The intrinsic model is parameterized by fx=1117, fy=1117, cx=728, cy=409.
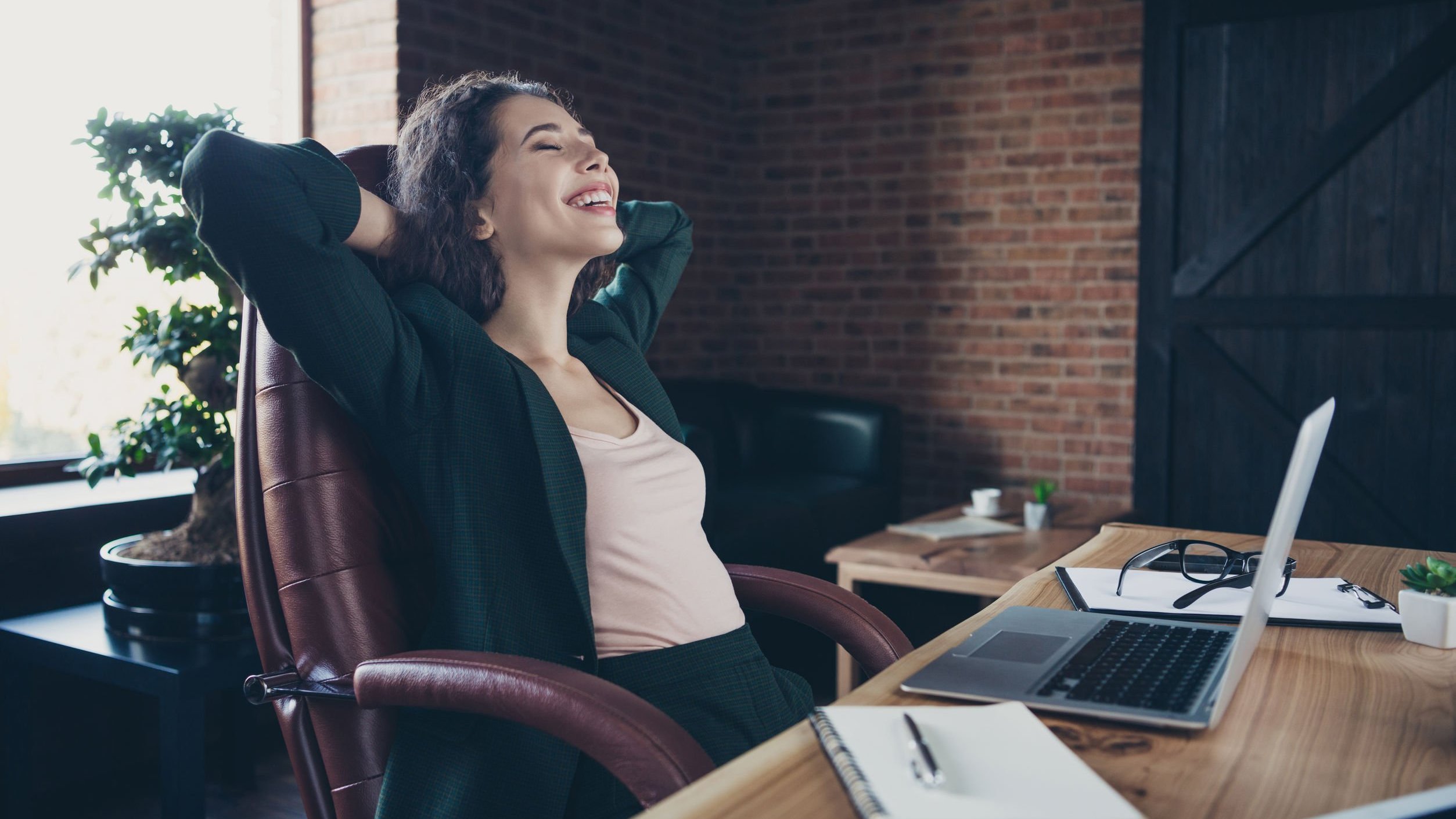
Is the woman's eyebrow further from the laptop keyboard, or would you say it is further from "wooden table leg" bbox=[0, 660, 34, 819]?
"wooden table leg" bbox=[0, 660, 34, 819]

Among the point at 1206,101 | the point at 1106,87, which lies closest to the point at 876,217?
the point at 1106,87

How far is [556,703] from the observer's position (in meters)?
1.06

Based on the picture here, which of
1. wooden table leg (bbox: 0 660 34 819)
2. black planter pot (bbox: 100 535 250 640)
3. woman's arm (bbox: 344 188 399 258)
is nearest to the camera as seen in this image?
woman's arm (bbox: 344 188 399 258)

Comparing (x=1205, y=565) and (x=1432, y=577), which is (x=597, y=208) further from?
(x=1432, y=577)

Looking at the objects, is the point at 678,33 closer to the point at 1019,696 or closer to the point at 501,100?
the point at 501,100

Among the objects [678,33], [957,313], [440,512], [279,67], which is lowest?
[440,512]

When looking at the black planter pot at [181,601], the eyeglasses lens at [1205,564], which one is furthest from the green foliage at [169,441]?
the eyeglasses lens at [1205,564]

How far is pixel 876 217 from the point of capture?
4.70 meters

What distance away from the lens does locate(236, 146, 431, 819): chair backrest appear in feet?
4.24

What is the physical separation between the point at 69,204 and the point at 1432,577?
305 cm

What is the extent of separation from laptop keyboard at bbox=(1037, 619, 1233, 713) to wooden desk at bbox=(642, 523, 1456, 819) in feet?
0.11

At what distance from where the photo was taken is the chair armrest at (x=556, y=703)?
3.29 feet

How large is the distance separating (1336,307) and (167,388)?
3.59 meters

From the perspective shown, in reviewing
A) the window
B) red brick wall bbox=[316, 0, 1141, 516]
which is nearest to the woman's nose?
the window
